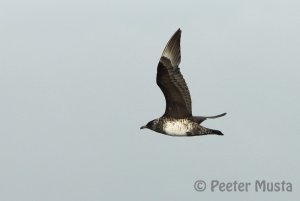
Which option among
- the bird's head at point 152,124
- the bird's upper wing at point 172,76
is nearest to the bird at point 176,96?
the bird's upper wing at point 172,76

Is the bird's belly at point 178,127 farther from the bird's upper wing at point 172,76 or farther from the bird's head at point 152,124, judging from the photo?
the bird's upper wing at point 172,76

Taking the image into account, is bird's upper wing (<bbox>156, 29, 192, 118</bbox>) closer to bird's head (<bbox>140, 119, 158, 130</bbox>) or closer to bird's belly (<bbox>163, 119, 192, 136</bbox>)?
bird's belly (<bbox>163, 119, 192, 136</bbox>)

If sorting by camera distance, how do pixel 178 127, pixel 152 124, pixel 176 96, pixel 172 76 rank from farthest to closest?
1. pixel 152 124
2. pixel 178 127
3. pixel 176 96
4. pixel 172 76

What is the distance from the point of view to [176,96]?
25.0 m

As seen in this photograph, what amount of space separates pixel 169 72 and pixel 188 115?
1.57 meters

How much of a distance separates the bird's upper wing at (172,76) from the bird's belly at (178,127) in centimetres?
68

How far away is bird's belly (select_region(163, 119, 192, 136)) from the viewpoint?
83.4 feet

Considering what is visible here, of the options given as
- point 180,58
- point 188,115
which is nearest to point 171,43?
point 180,58

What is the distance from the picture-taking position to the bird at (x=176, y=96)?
81.1ft

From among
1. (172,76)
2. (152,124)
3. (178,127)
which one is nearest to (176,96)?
(172,76)

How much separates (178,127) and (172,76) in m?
1.78

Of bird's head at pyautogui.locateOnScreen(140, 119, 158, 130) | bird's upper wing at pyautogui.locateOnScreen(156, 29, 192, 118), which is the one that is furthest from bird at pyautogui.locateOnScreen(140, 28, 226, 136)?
bird's head at pyautogui.locateOnScreen(140, 119, 158, 130)

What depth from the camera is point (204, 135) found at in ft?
82.5

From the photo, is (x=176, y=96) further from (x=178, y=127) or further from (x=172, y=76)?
(x=178, y=127)
